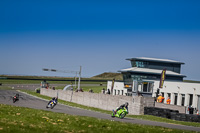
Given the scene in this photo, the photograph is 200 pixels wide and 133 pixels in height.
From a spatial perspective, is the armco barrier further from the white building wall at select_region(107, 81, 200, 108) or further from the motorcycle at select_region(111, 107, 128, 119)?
the white building wall at select_region(107, 81, 200, 108)

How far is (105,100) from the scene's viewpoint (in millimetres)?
49719

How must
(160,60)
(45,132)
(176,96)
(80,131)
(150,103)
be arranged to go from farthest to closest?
1. (160,60)
2. (176,96)
3. (150,103)
4. (80,131)
5. (45,132)

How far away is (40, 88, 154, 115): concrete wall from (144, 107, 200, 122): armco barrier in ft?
5.42

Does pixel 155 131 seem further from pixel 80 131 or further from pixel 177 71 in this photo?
pixel 177 71

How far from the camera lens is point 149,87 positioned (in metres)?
62.1

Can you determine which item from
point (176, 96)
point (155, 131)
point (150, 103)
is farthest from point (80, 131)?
point (176, 96)

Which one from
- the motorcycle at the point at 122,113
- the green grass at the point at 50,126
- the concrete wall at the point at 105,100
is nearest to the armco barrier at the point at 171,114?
the concrete wall at the point at 105,100

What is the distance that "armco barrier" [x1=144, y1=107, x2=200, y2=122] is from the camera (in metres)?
30.2

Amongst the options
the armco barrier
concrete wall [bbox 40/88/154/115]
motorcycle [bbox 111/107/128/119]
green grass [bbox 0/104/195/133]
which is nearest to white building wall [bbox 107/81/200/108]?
concrete wall [bbox 40/88/154/115]

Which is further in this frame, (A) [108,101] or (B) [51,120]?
(A) [108,101]

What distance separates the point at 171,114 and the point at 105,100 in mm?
18522

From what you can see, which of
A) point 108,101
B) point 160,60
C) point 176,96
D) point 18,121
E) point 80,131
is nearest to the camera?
point 80,131

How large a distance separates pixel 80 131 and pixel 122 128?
2.86 meters

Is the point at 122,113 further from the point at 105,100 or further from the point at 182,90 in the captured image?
the point at 182,90
